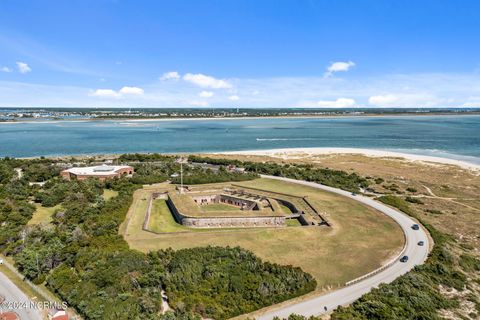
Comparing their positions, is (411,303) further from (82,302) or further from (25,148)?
(25,148)

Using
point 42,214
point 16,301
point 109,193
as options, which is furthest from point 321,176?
point 16,301

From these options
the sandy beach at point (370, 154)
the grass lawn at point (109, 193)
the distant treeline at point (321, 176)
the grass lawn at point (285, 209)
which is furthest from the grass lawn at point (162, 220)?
the sandy beach at point (370, 154)

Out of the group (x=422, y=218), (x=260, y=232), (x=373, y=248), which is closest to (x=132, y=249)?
(x=260, y=232)

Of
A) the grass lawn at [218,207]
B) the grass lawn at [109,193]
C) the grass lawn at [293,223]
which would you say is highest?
the grass lawn at [109,193]

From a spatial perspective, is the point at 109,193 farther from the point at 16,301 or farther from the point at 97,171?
the point at 16,301

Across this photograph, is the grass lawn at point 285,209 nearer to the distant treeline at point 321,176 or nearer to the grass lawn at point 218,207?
the grass lawn at point 218,207
